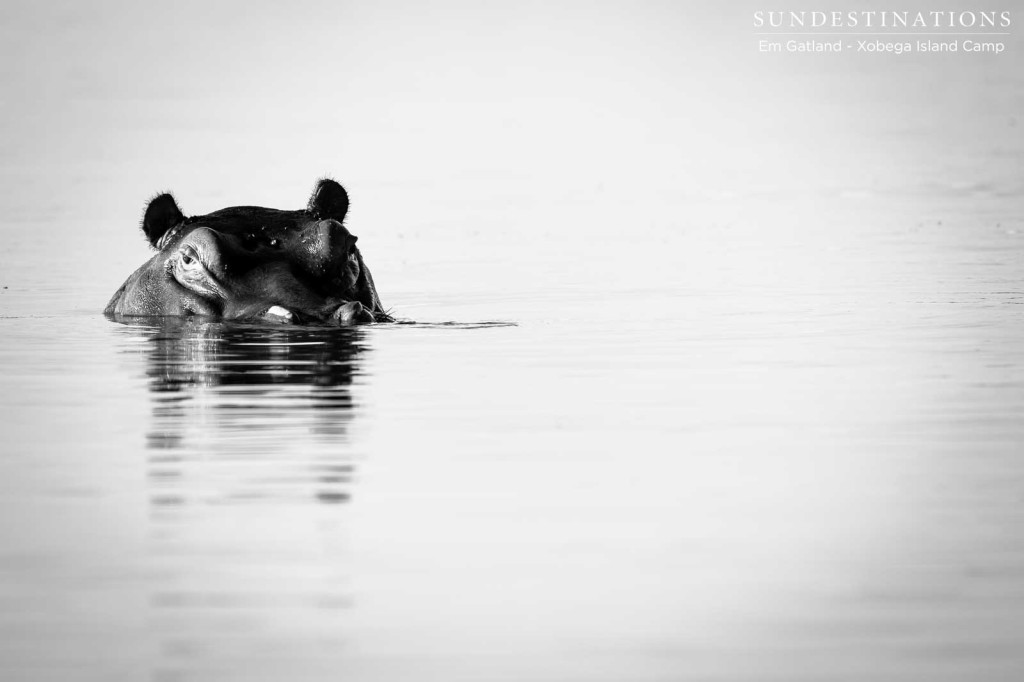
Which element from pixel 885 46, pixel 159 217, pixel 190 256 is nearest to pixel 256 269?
pixel 190 256

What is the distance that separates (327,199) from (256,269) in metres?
1.56

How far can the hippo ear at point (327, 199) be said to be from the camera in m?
15.4

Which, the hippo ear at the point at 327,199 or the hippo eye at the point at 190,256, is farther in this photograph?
the hippo ear at the point at 327,199

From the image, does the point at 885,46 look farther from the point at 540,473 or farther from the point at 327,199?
the point at 540,473

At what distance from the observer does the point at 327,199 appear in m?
15.4

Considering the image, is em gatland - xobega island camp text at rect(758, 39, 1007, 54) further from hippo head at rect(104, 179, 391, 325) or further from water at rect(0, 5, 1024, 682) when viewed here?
hippo head at rect(104, 179, 391, 325)

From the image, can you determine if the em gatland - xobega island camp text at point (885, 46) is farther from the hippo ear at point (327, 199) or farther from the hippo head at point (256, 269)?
the hippo head at point (256, 269)

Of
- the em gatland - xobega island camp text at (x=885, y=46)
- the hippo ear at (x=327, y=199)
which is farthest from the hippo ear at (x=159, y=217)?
the em gatland - xobega island camp text at (x=885, y=46)

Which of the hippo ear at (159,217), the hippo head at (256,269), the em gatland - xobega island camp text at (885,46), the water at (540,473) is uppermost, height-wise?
the em gatland - xobega island camp text at (885,46)

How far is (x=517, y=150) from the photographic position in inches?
3088

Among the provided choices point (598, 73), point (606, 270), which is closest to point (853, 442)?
point (606, 270)

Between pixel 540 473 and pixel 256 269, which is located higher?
pixel 256 269

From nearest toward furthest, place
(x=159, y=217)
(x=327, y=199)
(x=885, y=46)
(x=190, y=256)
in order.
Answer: (x=190, y=256) → (x=159, y=217) → (x=327, y=199) → (x=885, y=46)

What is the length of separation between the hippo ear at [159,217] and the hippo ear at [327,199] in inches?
41.6
